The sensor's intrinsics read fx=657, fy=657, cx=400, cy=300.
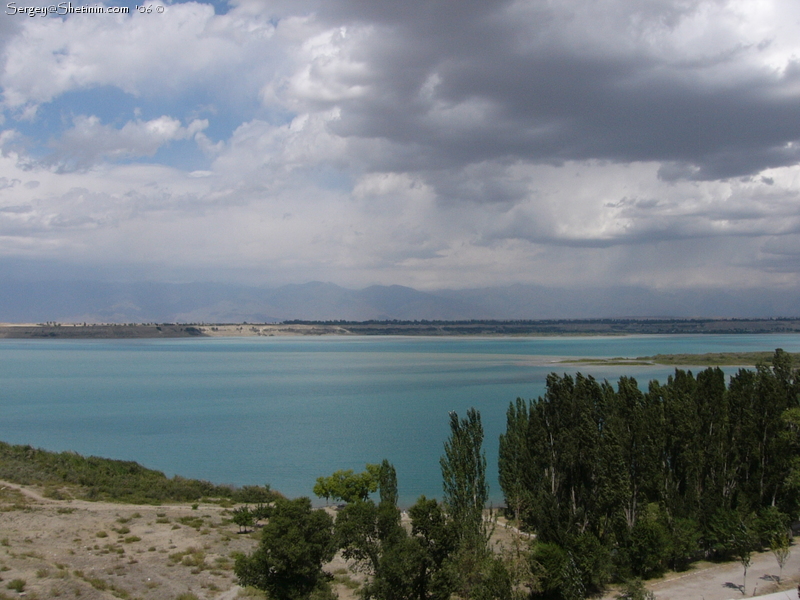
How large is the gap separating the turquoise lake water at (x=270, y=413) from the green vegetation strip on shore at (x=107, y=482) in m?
4.29

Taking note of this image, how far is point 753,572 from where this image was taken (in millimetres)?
22828

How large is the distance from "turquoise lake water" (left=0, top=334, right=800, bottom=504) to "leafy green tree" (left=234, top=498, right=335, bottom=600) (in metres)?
17.0

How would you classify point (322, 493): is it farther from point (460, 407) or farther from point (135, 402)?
point (135, 402)

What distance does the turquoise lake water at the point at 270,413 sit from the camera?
46688 mm

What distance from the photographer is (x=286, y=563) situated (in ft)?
63.0

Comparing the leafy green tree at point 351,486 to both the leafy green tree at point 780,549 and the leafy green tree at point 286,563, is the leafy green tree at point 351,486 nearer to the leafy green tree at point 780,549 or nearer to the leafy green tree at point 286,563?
the leafy green tree at point 286,563

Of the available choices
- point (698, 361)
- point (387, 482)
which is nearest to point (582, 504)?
point (387, 482)

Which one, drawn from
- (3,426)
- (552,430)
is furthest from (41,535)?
(3,426)

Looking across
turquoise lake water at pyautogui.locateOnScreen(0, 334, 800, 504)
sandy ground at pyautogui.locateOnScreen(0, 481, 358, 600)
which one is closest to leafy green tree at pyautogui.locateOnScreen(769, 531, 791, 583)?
sandy ground at pyautogui.locateOnScreen(0, 481, 358, 600)

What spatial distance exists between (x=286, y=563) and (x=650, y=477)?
14701mm

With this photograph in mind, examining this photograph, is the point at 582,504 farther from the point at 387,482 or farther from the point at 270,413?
the point at 270,413

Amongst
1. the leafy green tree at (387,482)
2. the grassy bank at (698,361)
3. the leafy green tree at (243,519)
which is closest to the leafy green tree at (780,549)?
the leafy green tree at (387,482)

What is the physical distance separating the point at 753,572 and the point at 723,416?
8.07 metres

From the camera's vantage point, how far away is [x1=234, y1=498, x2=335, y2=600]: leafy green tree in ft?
62.9
